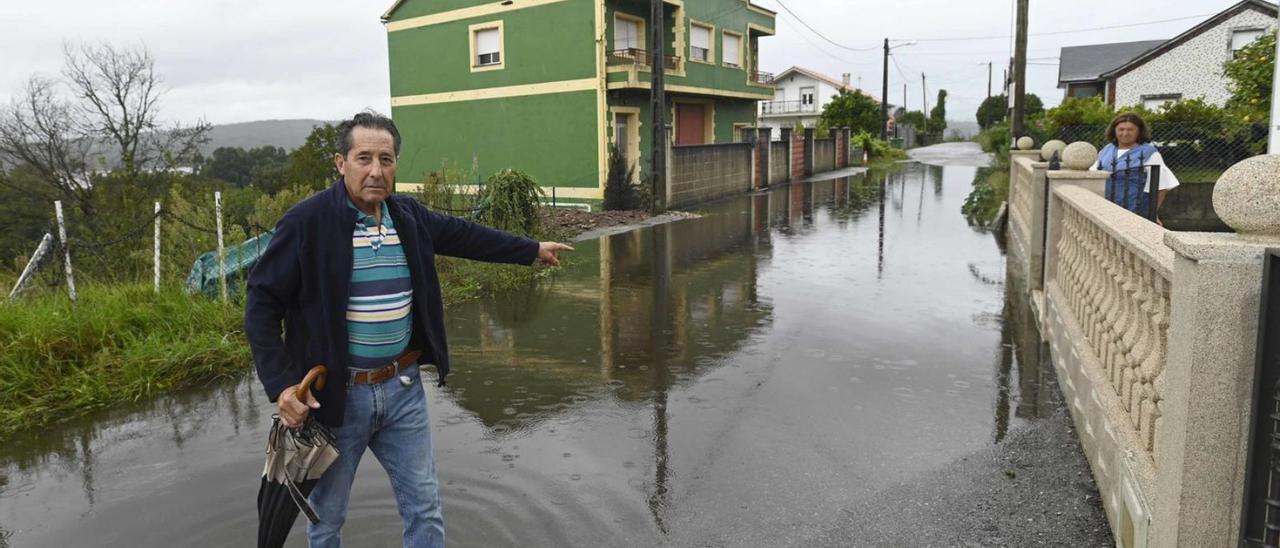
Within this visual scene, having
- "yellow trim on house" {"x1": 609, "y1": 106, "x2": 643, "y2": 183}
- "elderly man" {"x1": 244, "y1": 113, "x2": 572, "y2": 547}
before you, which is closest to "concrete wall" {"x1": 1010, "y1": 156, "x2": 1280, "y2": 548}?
"elderly man" {"x1": 244, "y1": 113, "x2": 572, "y2": 547}

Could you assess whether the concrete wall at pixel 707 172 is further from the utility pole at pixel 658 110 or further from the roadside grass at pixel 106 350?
the roadside grass at pixel 106 350

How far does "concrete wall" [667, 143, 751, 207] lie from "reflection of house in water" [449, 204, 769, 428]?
8.23 m

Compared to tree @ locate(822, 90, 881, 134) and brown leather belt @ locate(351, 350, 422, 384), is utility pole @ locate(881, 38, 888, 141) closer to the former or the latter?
tree @ locate(822, 90, 881, 134)

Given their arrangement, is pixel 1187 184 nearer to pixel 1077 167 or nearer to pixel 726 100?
pixel 1077 167

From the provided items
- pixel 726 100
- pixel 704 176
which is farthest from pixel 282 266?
pixel 726 100

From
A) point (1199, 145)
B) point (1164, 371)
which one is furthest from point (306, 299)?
point (1199, 145)

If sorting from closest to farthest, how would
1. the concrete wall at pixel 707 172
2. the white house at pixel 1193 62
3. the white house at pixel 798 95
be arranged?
the concrete wall at pixel 707 172 < the white house at pixel 1193 62 < the white house at pixel 798 95

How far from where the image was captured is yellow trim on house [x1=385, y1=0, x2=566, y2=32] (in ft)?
70.9

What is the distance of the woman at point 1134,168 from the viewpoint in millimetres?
6535

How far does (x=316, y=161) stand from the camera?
36.4 meters

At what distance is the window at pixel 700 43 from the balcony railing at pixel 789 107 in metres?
44.0

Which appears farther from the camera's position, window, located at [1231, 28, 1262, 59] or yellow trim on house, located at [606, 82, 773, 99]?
window, located at [1231, 28, 1262, 59]

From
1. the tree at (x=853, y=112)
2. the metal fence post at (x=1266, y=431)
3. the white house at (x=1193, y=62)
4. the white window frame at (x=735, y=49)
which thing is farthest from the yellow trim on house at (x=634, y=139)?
the tree at (x=853, y=112)

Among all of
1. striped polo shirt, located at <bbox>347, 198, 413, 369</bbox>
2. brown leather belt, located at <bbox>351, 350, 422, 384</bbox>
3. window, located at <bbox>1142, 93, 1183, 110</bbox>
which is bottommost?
brown leather belt, located at <bbox>351, 350, 422, 384</bbox>
